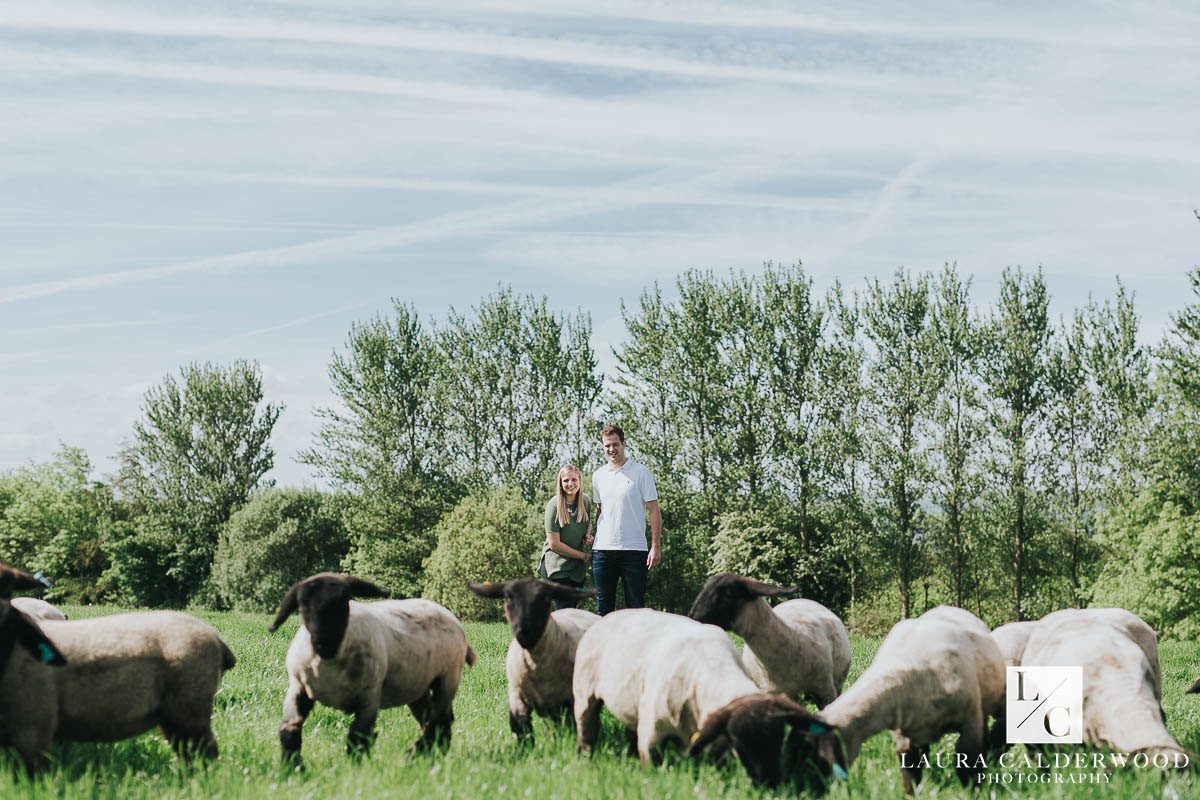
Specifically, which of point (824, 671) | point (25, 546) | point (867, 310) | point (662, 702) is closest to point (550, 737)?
point (662, 702)

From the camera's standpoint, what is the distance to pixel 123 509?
2680 inches

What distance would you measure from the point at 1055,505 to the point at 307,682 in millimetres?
46572

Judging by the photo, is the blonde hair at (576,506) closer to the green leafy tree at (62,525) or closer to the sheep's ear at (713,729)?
the sheep's ear at (713,729)

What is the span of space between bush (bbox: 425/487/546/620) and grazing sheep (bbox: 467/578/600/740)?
3412cm

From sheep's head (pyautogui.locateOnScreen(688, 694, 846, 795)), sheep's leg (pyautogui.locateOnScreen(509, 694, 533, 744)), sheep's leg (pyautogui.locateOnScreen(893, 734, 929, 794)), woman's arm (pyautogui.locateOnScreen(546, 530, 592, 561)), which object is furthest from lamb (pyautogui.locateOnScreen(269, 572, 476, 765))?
sheep's leg (pyautogui.locateOnScreen(893, 734, 929, 794))

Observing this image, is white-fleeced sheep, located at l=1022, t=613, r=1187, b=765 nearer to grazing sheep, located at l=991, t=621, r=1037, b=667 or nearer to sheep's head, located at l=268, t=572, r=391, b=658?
grazing sheep, located at l=991, t=621, r=1037, b=667

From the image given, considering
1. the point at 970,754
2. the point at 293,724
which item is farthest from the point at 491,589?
the point at 970,754

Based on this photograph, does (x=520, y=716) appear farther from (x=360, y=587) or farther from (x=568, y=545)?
(x=568, y=545)

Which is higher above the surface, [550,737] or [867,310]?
[867,310]

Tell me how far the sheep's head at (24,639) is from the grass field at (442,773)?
71 centimetres

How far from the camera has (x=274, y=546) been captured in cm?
5716

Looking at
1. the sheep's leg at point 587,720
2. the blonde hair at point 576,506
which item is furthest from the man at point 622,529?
the sheep's leg at point 587,720

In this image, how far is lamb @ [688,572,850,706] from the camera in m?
8.01

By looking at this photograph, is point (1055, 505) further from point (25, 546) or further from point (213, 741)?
point (25, 546)
